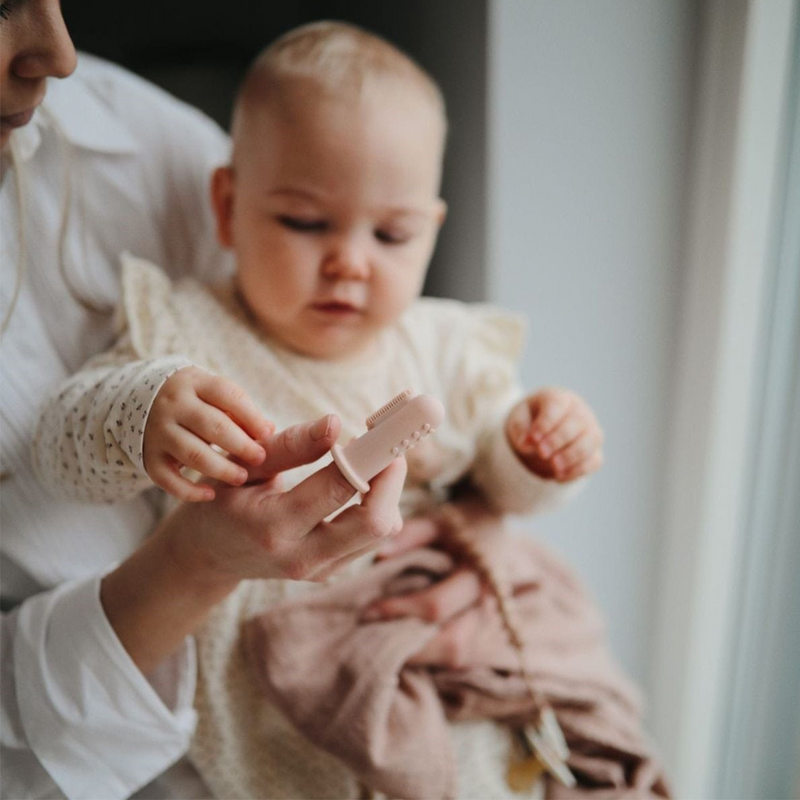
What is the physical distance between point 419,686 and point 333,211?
0.48 metres

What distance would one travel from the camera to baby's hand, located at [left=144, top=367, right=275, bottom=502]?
20.6 inches

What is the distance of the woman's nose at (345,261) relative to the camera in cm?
74

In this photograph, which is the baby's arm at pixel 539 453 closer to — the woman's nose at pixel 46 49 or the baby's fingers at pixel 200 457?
the baby's fingers at pixel 200 457

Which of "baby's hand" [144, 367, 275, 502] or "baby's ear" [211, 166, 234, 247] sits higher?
"baby's ear" [211, 166, 234, 247]

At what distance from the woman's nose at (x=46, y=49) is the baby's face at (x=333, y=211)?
0.79ft

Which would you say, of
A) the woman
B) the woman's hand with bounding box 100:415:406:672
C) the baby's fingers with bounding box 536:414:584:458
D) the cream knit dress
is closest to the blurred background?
the cream knit dress

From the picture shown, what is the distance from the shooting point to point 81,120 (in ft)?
2.68

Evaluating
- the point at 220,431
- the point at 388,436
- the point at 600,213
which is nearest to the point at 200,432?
the point at 220,431

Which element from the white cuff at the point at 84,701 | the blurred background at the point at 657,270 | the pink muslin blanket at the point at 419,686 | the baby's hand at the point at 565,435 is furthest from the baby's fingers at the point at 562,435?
the white cuff at the point at 84,701

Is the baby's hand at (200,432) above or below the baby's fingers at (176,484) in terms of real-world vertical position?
above

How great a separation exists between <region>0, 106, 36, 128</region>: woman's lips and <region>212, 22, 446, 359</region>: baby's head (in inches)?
9.1

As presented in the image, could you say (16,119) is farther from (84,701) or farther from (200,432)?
(84,701)

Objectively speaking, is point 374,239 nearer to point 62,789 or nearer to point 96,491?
point 96,491

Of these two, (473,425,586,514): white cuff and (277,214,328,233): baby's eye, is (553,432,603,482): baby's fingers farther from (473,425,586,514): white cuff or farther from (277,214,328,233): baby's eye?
(277,214,328,233): baby's eye
